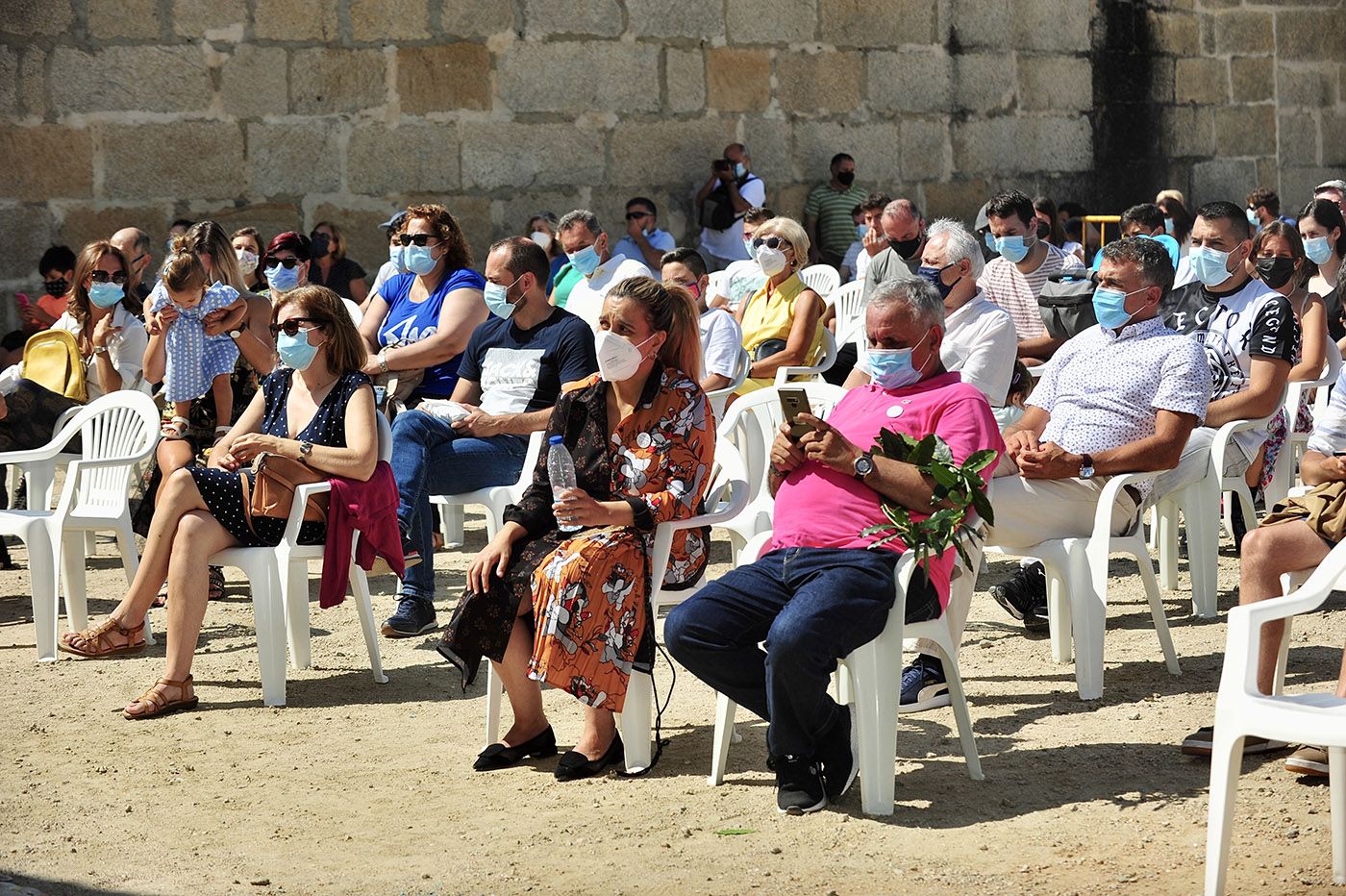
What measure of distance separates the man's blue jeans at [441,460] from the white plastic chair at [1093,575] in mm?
2102

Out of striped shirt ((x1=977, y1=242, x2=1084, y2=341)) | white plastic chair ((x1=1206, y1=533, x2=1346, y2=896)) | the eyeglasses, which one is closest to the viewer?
white plastic chair ((x1=1206, y1=533, x2=1346, y2=896))

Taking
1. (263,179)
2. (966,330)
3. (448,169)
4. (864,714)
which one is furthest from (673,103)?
(864,714)

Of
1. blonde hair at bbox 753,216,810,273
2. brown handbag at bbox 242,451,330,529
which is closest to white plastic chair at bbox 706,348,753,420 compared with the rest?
blonde hair at bbox 753,216,810,273

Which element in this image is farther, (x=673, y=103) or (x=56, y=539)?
(x=673, y=103)

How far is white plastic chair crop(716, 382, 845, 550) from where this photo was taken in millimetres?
5855

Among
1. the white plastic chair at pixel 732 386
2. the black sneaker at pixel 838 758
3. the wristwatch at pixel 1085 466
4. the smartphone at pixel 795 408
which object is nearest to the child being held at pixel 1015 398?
the wristwatch at pixel 1085 466

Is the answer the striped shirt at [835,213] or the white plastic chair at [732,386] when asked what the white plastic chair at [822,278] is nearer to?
the white plastic chair at [732,386]

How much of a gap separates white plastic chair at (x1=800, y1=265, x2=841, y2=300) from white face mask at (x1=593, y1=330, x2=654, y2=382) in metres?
5.88

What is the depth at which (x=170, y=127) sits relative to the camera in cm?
1162

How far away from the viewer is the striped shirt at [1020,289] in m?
8.16

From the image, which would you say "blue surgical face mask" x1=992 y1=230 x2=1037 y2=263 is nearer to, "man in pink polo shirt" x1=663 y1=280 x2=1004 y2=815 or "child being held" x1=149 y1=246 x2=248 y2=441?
"child being held" x1=149 y1=246 x2=248 y2=441

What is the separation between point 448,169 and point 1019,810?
928 cm

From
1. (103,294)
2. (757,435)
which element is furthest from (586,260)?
(757,435)

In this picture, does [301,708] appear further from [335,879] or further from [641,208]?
[641,208]
